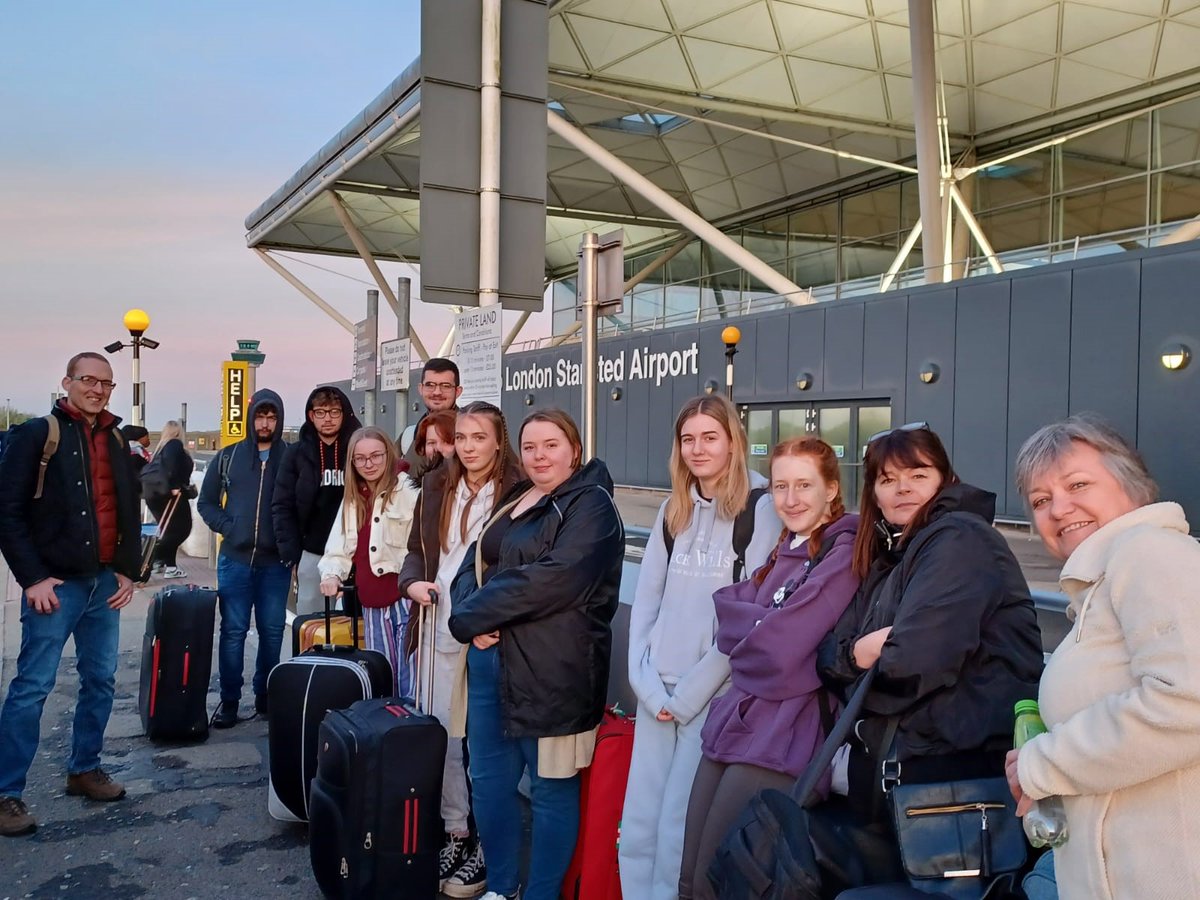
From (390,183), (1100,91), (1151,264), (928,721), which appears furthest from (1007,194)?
(928,721)

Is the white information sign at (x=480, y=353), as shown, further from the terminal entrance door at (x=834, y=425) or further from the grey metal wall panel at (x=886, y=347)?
the grey metal wall panel at (x=886, y=347)

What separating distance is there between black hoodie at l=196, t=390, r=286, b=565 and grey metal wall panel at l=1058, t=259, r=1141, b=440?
14.5 metres

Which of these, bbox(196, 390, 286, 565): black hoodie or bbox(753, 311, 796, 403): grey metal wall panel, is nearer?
bbox(196, 390, 286, 565): black hoodie

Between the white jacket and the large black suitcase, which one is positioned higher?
the white jacket

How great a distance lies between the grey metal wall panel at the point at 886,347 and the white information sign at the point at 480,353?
645 inches

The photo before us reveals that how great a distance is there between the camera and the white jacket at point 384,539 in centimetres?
497

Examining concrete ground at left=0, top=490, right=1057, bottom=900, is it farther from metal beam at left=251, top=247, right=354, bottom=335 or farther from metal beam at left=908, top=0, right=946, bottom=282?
metal beam at left=251, top=247, right=354, bottom=335

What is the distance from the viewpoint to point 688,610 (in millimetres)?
3242

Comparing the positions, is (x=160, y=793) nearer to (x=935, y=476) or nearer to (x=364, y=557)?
(x=364, y=557)

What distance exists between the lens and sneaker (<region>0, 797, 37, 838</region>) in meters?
4.20

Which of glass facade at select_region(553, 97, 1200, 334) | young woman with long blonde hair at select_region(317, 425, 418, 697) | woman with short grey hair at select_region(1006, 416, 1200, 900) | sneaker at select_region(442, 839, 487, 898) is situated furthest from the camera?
glass facade at select_region(553, 97, 1200, 334)

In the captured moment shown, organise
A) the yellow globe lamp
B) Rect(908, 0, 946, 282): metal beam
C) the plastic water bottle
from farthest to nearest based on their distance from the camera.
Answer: Rect(908, 0, 946, 282): metal beam, the yellow globe lamp, the plastic water bottle

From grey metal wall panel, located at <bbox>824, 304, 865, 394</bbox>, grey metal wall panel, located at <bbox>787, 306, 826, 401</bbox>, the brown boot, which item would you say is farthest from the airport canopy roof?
the brown boot

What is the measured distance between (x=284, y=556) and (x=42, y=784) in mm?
1722
